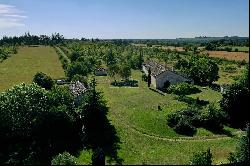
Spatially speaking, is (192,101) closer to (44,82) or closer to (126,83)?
(126,83)

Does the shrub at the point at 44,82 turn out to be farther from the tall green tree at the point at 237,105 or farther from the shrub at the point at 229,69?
the shrub at the point at 229,69

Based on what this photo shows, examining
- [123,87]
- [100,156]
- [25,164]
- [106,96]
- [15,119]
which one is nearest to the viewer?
[100,156]

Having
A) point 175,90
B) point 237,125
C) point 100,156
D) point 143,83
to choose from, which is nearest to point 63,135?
point 100,156

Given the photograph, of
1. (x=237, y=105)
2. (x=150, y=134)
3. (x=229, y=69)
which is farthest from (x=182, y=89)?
(x=229, y=69)

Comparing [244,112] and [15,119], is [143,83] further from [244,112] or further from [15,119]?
[15,119]

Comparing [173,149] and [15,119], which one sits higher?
[15,119]

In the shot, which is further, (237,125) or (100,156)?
(237,125)

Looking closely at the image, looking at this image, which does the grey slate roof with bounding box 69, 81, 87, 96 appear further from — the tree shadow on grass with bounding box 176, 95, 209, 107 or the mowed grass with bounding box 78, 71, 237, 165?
the tree shadow on grass with bounding box 176, 95, 209, 107
